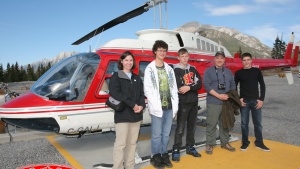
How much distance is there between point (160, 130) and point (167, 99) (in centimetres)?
52

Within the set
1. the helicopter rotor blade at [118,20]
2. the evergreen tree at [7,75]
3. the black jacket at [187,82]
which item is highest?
the helicopter rotor blade at [118,20]

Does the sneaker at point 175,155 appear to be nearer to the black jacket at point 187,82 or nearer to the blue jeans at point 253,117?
the black jacket at point 187,82

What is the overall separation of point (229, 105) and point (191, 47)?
2.08 metres

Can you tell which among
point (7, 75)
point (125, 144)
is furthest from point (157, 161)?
point (7, 75)

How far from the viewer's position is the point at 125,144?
11.5ft

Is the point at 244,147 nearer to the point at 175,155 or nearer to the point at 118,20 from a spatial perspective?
the point at 175,155

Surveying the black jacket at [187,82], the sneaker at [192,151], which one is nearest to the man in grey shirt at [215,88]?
the sneaker at [192,151]

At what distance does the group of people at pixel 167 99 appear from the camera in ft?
11.5

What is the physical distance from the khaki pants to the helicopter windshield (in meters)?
1.17

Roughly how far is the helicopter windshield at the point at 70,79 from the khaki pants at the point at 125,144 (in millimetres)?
1173

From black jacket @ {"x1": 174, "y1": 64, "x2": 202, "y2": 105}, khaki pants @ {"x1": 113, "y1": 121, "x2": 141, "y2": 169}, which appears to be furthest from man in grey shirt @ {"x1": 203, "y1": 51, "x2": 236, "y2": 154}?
khaki pants @ {"x1": 113, "y1": 121, "x2": 141, "y2": 169}

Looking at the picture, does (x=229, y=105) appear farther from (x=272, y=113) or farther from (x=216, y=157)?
(x=272, y=113)

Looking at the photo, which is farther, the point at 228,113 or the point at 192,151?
the point at 228,113

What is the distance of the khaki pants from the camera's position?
3.47 meters
